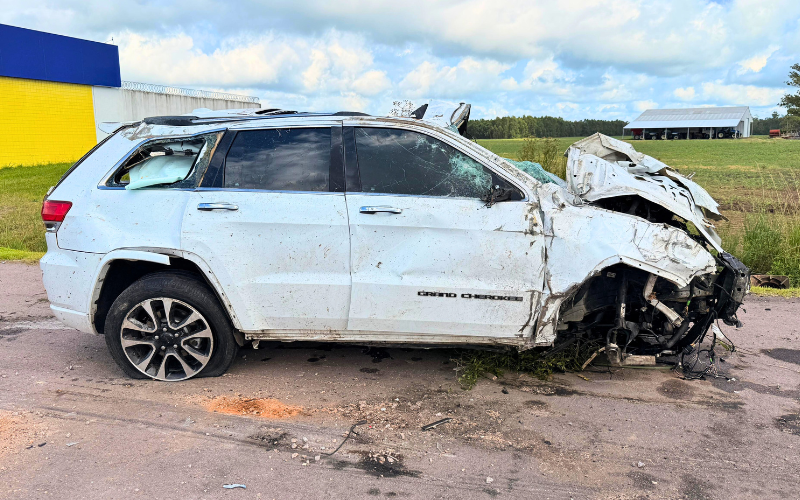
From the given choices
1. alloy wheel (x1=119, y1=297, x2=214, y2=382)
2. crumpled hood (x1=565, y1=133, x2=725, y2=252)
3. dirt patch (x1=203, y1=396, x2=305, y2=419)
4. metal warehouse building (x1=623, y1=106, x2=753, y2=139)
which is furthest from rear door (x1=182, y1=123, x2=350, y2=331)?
metal warehouse building (x1=623, y1=106, x2=753, y2=139)

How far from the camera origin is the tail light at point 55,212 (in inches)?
166

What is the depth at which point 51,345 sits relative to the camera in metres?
5.08

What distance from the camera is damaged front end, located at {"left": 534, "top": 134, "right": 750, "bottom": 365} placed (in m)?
3.82

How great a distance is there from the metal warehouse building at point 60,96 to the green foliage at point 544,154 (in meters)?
23.9

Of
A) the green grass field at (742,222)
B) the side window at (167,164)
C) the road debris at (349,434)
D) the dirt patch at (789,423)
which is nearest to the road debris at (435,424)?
the road debris at (349,434)

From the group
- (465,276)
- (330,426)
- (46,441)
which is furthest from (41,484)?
(465,276)

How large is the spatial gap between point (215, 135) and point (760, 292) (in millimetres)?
6381

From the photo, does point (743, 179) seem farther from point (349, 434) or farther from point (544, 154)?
point (349, 434)

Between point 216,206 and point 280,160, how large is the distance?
21.3 inches

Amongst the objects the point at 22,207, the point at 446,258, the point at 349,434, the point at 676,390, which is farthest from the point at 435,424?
the point at 22,207

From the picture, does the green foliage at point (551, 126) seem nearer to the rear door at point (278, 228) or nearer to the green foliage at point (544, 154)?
the green foliage at point (544, 154)

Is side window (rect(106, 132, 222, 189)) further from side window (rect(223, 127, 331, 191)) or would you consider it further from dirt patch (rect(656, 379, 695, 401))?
dirt patch (rect(656, 379, 695, 401))

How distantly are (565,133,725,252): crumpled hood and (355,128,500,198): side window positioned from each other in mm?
797

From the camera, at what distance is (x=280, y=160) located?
4062 mm
